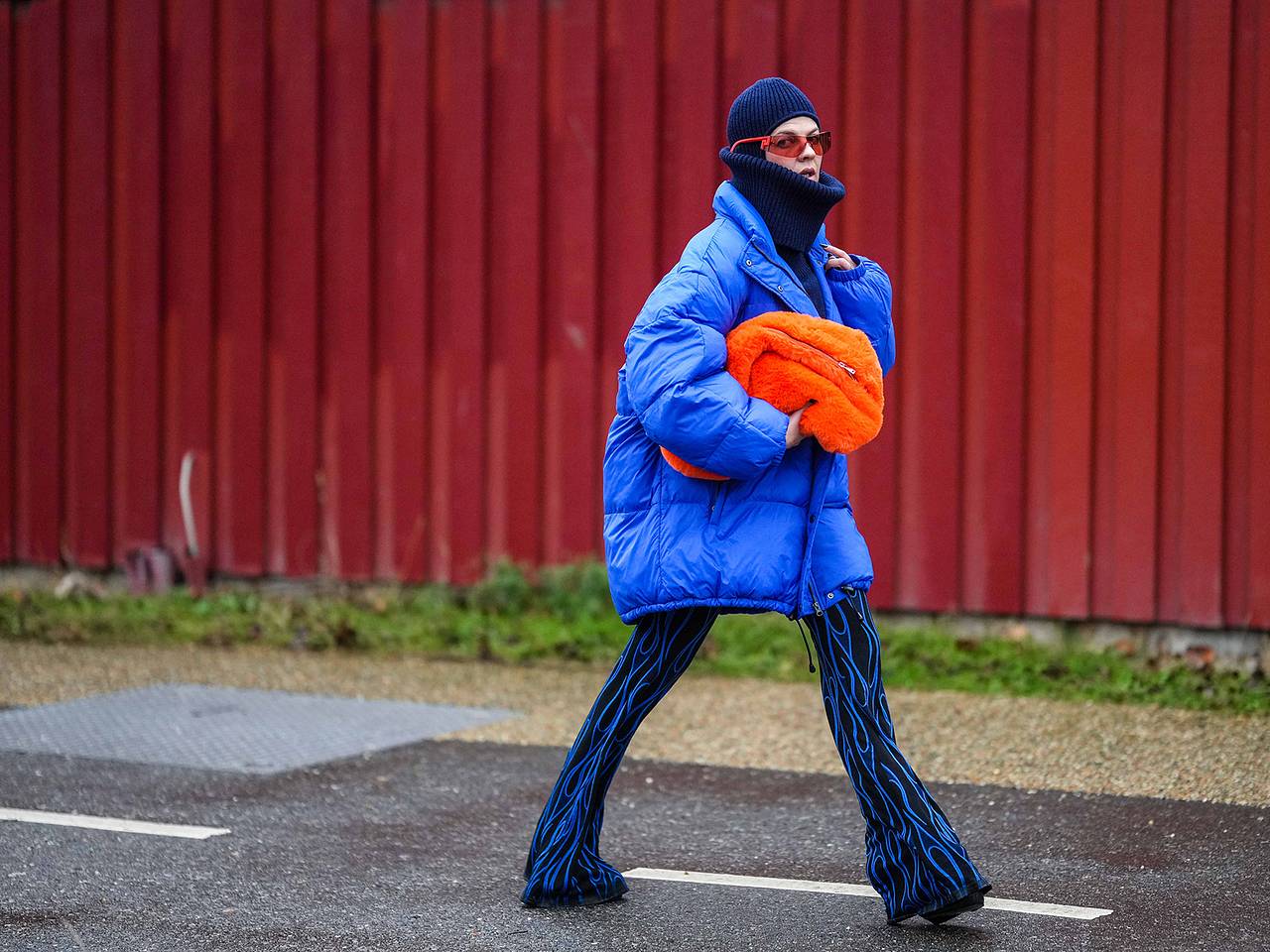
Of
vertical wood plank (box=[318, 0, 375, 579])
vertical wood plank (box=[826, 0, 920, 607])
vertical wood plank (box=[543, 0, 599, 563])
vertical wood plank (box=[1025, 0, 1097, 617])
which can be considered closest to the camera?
vertical wood plank (box=[1025, 0, 1097, 617])

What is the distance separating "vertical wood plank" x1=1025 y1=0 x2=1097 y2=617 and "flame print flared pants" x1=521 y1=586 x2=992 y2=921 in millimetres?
4134

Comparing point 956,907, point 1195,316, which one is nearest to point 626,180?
point 1195,316

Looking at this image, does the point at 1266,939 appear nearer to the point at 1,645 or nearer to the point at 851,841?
the point at 851,841

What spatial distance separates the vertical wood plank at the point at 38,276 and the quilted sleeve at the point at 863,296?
6916mm

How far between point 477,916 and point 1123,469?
4.62m

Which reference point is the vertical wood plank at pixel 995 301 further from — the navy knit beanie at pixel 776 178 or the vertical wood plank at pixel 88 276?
the vertical wood plank at pixel 88 276

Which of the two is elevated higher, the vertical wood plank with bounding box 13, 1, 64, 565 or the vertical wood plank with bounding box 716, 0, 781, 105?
the vertical wood plank with bounding box 716, 0, 781, 105

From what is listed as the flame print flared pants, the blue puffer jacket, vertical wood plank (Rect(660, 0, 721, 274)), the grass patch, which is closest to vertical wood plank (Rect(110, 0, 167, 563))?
the grass patch

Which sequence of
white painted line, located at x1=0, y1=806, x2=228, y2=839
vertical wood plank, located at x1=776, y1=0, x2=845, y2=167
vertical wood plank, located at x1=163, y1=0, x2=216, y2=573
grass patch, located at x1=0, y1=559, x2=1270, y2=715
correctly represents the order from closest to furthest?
white painted line, located at x1=0, y1=806, x2=228, y2=839, grass patch, located at x1=0, y1=559, x2=1270, y2=715, vertical wood plank, located at x1=776, y1=0, x2=845, y2=167, vertical wood plank, located at x1=163, y1=0, x2=216, y2=573

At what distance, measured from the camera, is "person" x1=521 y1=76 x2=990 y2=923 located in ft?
14.0

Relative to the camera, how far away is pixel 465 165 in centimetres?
956

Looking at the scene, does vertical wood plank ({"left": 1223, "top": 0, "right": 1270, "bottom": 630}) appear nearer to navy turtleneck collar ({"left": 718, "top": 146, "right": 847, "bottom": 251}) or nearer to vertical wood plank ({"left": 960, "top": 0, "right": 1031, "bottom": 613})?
vertical wood plank ({"left": 960, "top": 0, "right": 1031, "bottom": 613})

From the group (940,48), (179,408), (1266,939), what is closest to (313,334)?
(179,408)

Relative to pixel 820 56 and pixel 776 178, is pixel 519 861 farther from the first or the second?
pixel 820 56
